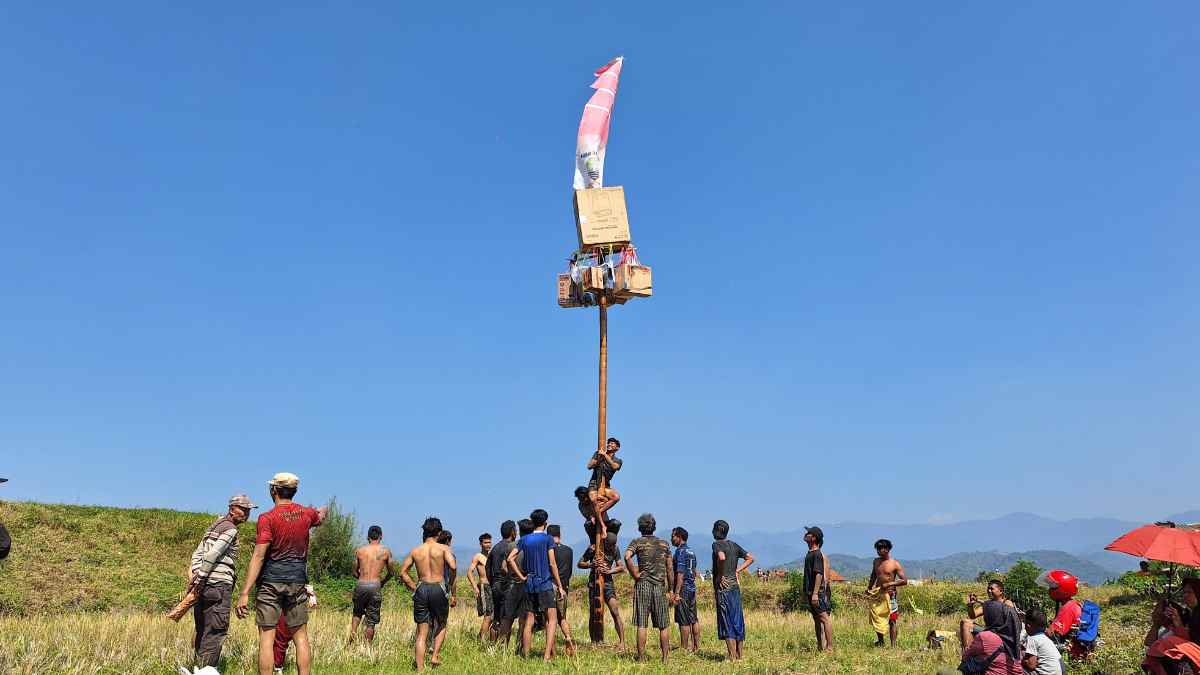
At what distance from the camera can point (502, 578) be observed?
42.7ft

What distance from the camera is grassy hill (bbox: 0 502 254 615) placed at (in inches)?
848

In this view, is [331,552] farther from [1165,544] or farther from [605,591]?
[1165,544]

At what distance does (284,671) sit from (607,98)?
1239cm

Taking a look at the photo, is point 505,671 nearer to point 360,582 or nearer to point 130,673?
point 360,582

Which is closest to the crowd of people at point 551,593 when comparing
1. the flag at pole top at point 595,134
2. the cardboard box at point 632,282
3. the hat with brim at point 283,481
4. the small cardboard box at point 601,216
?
the hat with brim at point 283,481

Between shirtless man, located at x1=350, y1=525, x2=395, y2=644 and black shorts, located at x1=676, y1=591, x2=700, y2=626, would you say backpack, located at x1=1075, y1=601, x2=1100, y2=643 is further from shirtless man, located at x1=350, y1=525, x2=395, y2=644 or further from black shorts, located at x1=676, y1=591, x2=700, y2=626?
shirtless man, located at x1=350, y1=525, x2=395, y2=644

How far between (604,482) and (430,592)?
3.91 metres

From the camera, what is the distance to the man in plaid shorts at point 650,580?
40.3 feet

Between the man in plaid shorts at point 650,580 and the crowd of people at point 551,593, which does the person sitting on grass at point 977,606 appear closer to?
the crowd of people at point 551,593

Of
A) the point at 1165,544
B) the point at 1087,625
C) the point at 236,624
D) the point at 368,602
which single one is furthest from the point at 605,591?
the point at 1165,544

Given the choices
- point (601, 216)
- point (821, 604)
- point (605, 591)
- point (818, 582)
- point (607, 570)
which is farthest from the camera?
point (601, 216)

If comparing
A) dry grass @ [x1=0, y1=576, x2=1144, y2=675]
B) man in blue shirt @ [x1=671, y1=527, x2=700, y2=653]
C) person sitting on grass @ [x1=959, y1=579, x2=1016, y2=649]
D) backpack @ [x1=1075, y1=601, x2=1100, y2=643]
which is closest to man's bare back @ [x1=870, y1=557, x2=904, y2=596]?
dry grass @ [x1=0, y1=576, x2=1144, y2=675]

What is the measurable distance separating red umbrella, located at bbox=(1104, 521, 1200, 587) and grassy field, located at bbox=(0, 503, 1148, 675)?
201 centimetres

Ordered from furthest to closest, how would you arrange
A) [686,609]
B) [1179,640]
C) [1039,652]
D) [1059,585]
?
[686,609]
[1059,585]
[1039,652]
[1179,640]
